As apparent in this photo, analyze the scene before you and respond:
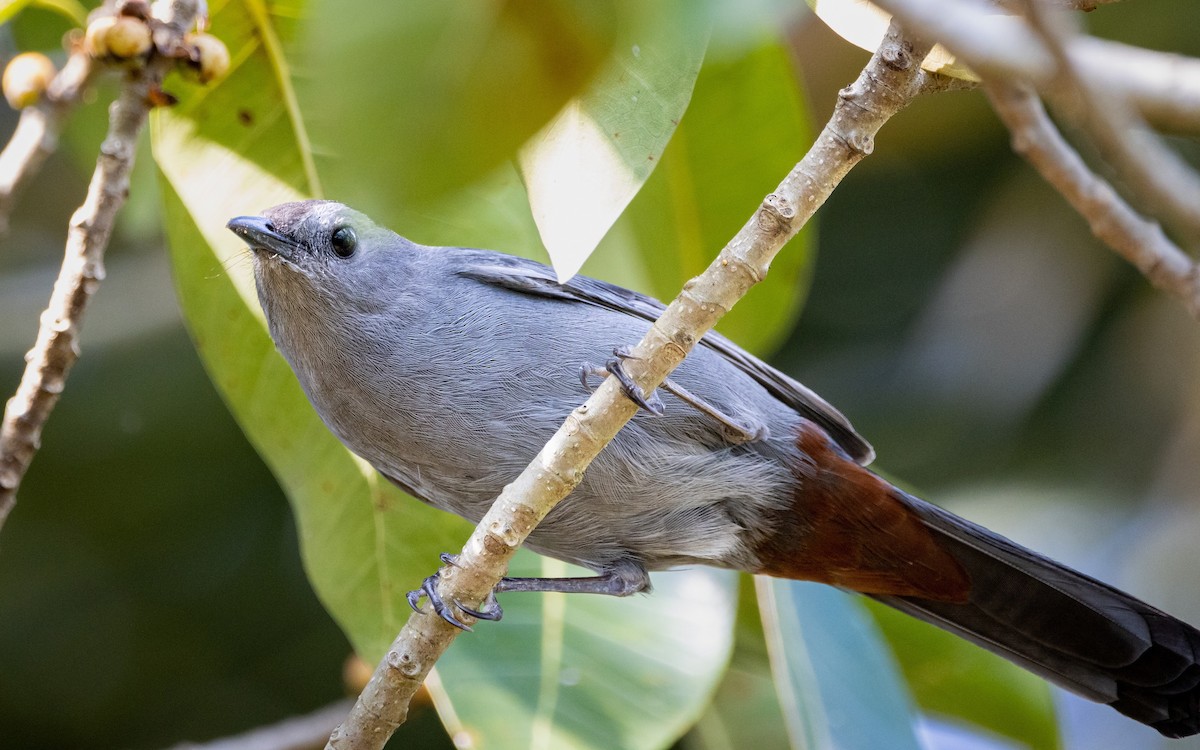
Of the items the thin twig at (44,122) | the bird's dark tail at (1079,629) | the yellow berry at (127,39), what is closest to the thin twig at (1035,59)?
the bird's dark tail at (1079,629)

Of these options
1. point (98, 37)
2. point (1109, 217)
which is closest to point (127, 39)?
point (98, 37)

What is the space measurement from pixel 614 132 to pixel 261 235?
1190 mm

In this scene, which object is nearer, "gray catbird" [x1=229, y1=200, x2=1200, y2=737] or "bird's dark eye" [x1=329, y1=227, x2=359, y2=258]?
"gray catbird" [x1=229, y1=200, x2=1200, y2=737]

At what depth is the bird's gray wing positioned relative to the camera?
3387 mm

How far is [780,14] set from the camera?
371cm

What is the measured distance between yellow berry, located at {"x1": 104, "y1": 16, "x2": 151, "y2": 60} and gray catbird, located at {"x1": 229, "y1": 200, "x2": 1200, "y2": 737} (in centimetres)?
48

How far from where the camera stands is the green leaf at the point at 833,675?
3412 millimetres

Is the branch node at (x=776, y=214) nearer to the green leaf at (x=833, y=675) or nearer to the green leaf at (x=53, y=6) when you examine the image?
the green leaf at (x=833, y=675)

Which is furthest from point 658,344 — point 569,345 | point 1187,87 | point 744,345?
point 744,345

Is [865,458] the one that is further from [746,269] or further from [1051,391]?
[1051,391]

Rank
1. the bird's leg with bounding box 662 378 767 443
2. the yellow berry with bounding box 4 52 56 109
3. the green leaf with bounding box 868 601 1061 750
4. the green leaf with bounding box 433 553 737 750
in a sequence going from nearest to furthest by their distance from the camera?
the yellow berry with bounding box 4 52 56 109 < the bird's leg with bounding box 662 378 767 443 < the green leaf with bounding box 433 553 737 750 < the green leaf with bounding box 868 601 1061 750

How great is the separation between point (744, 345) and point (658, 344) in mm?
1360

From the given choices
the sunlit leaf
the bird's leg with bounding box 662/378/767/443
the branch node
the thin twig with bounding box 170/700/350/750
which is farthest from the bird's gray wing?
the thin twig with bounding box 170/700/350/750

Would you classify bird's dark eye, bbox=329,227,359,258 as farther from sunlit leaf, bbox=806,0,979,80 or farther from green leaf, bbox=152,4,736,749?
sunlit leaf, bbox=806,0,979,80
